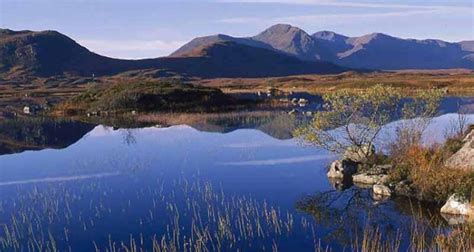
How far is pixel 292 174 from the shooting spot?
29281mm

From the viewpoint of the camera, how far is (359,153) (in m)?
29.0

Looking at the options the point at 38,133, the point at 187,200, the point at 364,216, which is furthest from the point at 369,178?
the point at 38,133

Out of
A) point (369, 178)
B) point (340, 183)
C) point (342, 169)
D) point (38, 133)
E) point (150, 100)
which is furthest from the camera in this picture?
point (150, 100)

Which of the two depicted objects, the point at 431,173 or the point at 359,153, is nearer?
the point at 431,173

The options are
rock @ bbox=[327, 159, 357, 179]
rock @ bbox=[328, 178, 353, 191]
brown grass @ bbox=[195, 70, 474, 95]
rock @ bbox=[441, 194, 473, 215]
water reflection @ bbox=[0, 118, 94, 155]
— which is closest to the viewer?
rock @ bbox=[441, 194, 473, 215]

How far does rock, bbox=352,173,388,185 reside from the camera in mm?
25923

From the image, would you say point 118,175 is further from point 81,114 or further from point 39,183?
point 81,114

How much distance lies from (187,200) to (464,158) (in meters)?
10.8

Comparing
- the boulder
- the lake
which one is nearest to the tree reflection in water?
the lake

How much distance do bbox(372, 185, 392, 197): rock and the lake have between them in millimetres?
431

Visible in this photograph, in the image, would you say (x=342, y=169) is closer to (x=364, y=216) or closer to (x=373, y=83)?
(x=364, y=216)

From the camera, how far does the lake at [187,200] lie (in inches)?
750

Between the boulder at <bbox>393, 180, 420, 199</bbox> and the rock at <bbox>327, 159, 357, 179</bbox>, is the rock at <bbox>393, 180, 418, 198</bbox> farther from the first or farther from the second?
the rock at <bbox>327, 159, 357, 179</bbox>

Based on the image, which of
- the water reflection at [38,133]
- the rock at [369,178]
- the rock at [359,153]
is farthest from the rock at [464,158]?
the water reflection at [38,133]
